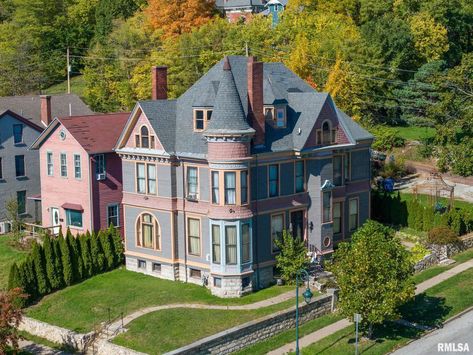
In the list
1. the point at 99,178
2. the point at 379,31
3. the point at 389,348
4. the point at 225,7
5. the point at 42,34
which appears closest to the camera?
the point at 389,348

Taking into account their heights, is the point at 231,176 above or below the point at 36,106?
below

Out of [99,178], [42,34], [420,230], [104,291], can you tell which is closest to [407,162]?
[420,230]

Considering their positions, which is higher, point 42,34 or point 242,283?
point 42,34

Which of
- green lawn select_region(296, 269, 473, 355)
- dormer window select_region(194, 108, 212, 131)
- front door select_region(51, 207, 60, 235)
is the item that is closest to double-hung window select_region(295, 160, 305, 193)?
dormer window select_region(194, 108, 212, 131)

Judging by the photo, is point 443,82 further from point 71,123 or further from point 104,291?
point 104,291

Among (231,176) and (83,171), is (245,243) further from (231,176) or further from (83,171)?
(83,171)

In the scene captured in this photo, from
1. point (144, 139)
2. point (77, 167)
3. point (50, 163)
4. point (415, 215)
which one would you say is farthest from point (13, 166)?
point (415, 215)
